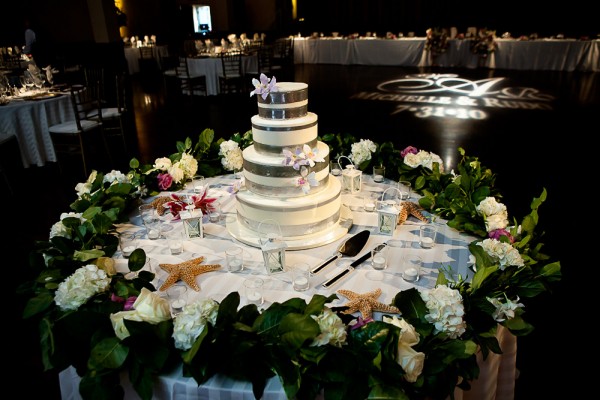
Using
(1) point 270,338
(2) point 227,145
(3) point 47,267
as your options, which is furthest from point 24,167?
(1) point 270,338

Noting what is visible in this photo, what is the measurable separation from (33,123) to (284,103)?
4566 mm

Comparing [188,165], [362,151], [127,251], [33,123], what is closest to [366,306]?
[127,251]

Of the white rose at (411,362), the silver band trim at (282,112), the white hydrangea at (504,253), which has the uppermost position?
the silver band trim at (282,112)

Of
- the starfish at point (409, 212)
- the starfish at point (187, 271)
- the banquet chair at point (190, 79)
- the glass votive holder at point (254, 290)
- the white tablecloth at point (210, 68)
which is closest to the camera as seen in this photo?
the glass votive holder at point (254, 290)

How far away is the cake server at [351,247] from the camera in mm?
1880

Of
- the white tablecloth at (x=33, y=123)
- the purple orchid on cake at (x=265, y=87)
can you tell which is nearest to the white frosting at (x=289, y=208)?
the purple orchid on cake at (x=265, y=87)

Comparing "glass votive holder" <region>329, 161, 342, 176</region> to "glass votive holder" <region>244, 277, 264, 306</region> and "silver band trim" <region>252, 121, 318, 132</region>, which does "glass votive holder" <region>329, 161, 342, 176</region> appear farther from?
"glass votive holder" <region>244, 277, 264, 306</region>

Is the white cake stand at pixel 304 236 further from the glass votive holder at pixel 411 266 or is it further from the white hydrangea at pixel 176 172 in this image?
the white hydrangea at pixel 176 172

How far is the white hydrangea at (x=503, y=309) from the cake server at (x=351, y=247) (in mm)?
616

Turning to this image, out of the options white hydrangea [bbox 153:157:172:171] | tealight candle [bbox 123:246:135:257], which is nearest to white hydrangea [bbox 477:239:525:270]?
tealight candle [bbox 123:246:135:257]

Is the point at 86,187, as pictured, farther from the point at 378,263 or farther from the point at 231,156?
the point at 378,263

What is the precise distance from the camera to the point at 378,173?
278 centimetres

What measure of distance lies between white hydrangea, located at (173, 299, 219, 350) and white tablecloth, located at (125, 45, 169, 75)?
12.5 metres

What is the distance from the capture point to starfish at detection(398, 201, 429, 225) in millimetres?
2223
